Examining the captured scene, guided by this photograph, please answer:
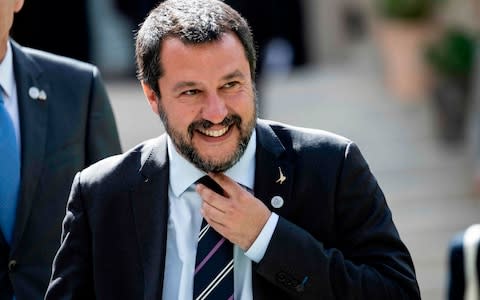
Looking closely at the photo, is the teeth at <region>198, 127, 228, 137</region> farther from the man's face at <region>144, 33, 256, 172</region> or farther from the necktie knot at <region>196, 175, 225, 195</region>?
the necktie knot at <region>196, 175, 225, 195</region>

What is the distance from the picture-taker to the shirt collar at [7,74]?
3.96 metres

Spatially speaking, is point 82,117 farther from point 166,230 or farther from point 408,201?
point 408,201

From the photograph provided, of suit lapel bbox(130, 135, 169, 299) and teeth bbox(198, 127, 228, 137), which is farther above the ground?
teeth bbox(198, 127, 228, 137)

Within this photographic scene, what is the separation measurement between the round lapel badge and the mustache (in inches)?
9.2

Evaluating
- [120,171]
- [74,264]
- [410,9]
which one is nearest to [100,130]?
[120,171]

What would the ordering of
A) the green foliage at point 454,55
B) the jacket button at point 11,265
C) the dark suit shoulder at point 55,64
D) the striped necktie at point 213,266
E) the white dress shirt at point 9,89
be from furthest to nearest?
the green foliage at point 454,55
the dark suit shoulder at point 55,64
the white dress shirt at point 9,89
the jacket button at point 11,265
the striped necktie at point 213,266

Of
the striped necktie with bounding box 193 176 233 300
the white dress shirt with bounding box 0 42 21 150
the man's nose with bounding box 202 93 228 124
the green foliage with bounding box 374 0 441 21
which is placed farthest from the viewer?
the green foliage with bounding box 374 0 441 21

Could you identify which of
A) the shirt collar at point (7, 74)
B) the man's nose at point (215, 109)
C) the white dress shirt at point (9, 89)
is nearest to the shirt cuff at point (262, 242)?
the man's nose at point (215, 109)

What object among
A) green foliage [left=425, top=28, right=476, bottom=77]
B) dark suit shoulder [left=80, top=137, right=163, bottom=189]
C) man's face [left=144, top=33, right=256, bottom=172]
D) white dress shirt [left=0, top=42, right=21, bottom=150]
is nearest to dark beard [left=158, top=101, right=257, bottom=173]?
man's face [left=144, top=33, right=256, bottom=172]

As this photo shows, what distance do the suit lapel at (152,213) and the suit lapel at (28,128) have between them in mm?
685

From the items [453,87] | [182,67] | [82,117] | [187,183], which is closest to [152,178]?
[187,183]

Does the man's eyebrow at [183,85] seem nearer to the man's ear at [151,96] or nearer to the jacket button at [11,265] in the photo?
the man's ear at [151,96]

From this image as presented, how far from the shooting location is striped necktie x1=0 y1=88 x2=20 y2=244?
385 cm

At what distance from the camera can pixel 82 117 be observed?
13.2ft
